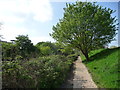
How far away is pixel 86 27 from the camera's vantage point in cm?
928

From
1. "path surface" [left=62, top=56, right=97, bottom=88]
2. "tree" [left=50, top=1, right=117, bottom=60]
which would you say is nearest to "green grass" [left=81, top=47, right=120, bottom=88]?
"path surface" [left=62, top=56, right=97, bottom=88]

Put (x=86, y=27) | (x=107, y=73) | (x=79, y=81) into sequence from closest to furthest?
(x=107, y=73) → (x=79, y=81) → (x=86, y=27)

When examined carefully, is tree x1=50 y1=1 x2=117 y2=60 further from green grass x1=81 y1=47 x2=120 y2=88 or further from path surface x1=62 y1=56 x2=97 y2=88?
path surface x1=62 y1=56 x2=97 y2=88

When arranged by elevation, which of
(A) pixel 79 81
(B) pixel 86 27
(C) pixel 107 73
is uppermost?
(B) pixel 86 27

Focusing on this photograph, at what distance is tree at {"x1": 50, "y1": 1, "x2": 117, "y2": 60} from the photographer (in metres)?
8.98

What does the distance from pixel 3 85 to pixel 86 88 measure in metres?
3.43

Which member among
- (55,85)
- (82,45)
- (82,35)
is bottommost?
(55,85)

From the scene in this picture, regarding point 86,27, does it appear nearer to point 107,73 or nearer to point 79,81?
point 107,73

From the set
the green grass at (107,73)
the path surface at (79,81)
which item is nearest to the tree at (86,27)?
the green grass at (107,73)

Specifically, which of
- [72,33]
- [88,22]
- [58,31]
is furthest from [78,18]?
[58,31]

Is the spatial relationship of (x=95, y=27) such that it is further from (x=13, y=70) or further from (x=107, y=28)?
(x=13, y=70)

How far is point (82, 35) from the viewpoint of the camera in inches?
388

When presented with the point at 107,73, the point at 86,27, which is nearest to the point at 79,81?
the point at 107,73

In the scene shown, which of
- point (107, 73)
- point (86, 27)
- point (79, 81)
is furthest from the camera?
point (86, 27)
